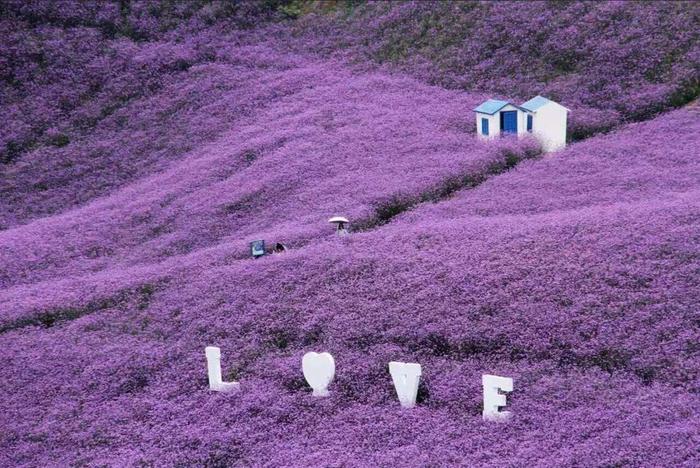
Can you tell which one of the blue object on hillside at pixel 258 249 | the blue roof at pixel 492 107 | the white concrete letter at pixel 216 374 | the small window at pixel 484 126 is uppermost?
the blue roof at pixel 492 107

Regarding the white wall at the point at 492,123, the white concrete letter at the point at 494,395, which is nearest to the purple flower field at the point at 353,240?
the white concrete letter at the point at 494,395

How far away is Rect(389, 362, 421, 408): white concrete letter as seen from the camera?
12.6 meters

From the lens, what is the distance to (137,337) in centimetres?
1650

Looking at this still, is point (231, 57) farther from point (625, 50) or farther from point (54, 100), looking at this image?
point (625, 50)

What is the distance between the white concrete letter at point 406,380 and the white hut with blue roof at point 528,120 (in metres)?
12.4

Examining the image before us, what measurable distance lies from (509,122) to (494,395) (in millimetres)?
13336

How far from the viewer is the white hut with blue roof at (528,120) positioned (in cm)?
2231

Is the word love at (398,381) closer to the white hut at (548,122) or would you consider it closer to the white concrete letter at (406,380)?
the white concrete letter at (406,380)

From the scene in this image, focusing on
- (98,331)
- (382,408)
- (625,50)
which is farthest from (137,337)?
(625,50)

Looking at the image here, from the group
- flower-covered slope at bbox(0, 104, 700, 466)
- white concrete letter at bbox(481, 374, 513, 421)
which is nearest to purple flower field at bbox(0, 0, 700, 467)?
flower-covered slope at bbox(0, 104, 700, 466)

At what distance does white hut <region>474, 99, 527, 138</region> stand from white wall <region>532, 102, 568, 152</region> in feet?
1.64

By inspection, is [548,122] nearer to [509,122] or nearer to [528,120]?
[528,120]

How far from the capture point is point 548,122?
22.5 meters

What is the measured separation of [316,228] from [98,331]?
20.2ft
